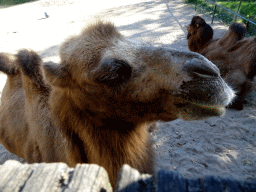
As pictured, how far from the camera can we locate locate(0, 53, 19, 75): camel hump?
3.20 metres

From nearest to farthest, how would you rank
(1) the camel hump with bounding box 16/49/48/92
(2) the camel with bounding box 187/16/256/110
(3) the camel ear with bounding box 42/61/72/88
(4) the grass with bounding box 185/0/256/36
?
1. (3) the camel ear with bounding box 42/61/72/88
2. (1) the camel hump with bounding box 16/49/48/92
3. (2) the camel with bounding box 187/16/256/110
4. (4) the grass with bounding box 185/0/256/36

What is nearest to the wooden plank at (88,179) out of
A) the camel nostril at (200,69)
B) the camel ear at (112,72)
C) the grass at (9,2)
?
the camel ear at (112,72)

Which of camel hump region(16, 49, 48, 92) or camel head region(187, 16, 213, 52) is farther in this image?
camel head region(187, 16, 213, 52)

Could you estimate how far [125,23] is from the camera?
437 inches

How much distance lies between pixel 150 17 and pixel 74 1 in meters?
9.98

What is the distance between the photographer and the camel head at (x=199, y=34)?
652cm

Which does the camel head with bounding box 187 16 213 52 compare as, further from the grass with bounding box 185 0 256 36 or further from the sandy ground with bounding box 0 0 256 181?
the grass with bounding box 185 0 256 36

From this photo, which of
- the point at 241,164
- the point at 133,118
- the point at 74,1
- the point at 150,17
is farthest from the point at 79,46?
the point at 74,1

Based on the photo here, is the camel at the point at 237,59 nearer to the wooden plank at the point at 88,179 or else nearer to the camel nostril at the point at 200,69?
the camel nostril at the point at 200,69

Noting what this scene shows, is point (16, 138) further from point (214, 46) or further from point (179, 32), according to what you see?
point (179, 32)

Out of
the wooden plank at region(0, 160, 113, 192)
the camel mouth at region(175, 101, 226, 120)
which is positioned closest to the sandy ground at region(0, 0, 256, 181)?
the camel mouth at region(175, 101, 226, 120)

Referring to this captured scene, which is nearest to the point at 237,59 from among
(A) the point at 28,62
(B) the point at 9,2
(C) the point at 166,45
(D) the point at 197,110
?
(C) the point at 166,45

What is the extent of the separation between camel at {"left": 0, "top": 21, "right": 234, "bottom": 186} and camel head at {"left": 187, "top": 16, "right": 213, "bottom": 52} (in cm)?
547

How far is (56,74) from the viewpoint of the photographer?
1792 mm
